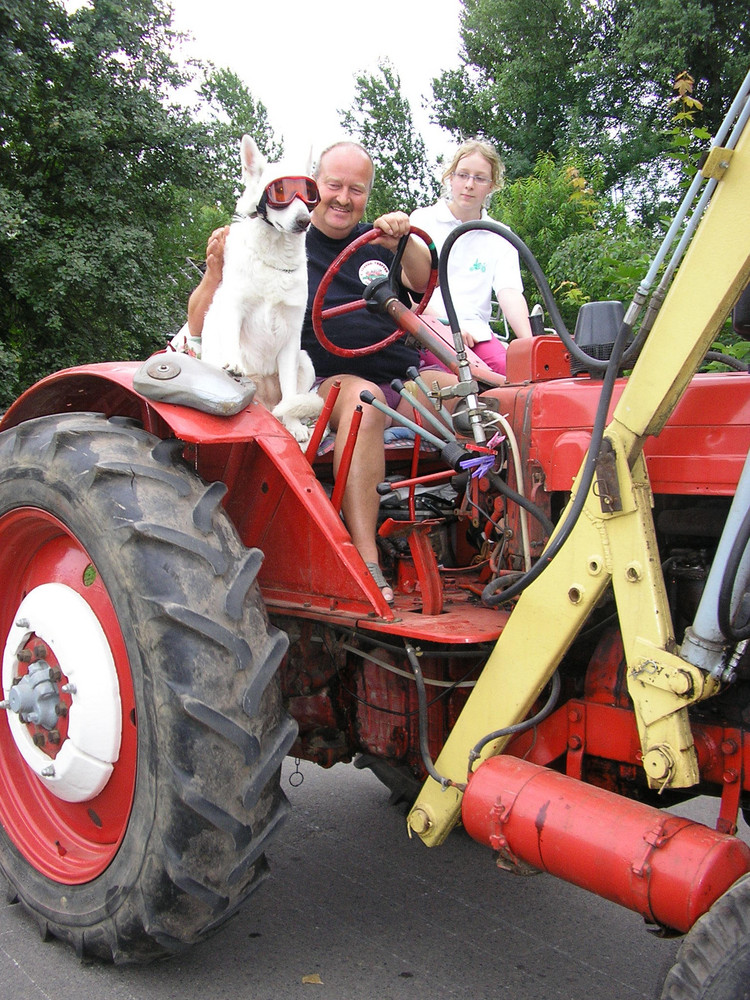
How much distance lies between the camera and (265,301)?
2859 millimetres

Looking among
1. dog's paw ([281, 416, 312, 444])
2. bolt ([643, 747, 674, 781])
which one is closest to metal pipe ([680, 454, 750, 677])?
bolt ([643, 747, 674, 781])

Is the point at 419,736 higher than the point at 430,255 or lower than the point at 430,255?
lower

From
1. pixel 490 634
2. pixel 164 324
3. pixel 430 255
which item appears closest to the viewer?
pixel 490 634

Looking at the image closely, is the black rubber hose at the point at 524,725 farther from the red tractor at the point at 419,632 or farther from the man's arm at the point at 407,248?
the man's arm at the point at 407,248

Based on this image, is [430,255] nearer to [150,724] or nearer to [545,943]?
[150,724]

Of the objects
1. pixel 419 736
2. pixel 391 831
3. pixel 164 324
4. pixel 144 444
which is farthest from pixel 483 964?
pixel 164 324

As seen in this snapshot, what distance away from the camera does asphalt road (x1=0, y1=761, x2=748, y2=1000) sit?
85.3 inches

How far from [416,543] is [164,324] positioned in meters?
12.5

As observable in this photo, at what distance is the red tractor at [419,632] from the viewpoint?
5.30ft

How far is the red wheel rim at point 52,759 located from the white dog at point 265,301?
0.74 m

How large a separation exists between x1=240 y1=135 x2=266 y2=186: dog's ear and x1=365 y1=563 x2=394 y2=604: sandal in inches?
51.4

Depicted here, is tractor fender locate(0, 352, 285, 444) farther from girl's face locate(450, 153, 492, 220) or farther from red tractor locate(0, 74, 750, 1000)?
girl's face locate(450, 153, 492, 220)

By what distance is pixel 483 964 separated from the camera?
7.45 ft

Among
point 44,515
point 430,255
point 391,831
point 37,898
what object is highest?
point 430,255
